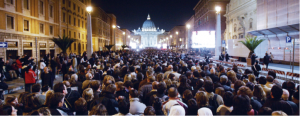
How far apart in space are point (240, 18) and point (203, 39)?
62.1ft

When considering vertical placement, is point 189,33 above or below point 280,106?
above

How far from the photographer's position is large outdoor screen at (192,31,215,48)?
29516 mm

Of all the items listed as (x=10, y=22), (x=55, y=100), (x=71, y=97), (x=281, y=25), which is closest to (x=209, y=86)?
(x=55, y=100)

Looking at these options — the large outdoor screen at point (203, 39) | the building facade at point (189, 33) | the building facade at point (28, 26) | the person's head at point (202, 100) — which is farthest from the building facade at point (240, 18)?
the person's head at point (202, 100)

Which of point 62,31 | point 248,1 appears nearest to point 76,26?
point 62,31

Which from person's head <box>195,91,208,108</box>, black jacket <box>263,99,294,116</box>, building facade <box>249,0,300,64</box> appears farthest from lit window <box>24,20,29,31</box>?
building facade <box>249,0,300,64</box>

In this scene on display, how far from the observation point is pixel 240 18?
4397cm

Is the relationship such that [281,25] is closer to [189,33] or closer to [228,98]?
[189,33]

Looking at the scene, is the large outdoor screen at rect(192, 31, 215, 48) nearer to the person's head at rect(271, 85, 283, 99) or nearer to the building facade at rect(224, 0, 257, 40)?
the building facade at rect(224, 0, 257, 40)

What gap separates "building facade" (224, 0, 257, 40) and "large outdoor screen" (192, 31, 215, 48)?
13.5 meters

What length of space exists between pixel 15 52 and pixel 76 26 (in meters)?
20.0

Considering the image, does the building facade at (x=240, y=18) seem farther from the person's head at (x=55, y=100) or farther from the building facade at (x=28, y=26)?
the person's head at (x=55, y=100)

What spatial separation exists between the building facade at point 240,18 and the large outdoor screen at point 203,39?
1352 centimetres

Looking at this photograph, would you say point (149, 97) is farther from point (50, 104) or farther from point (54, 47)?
point (54, 47)
